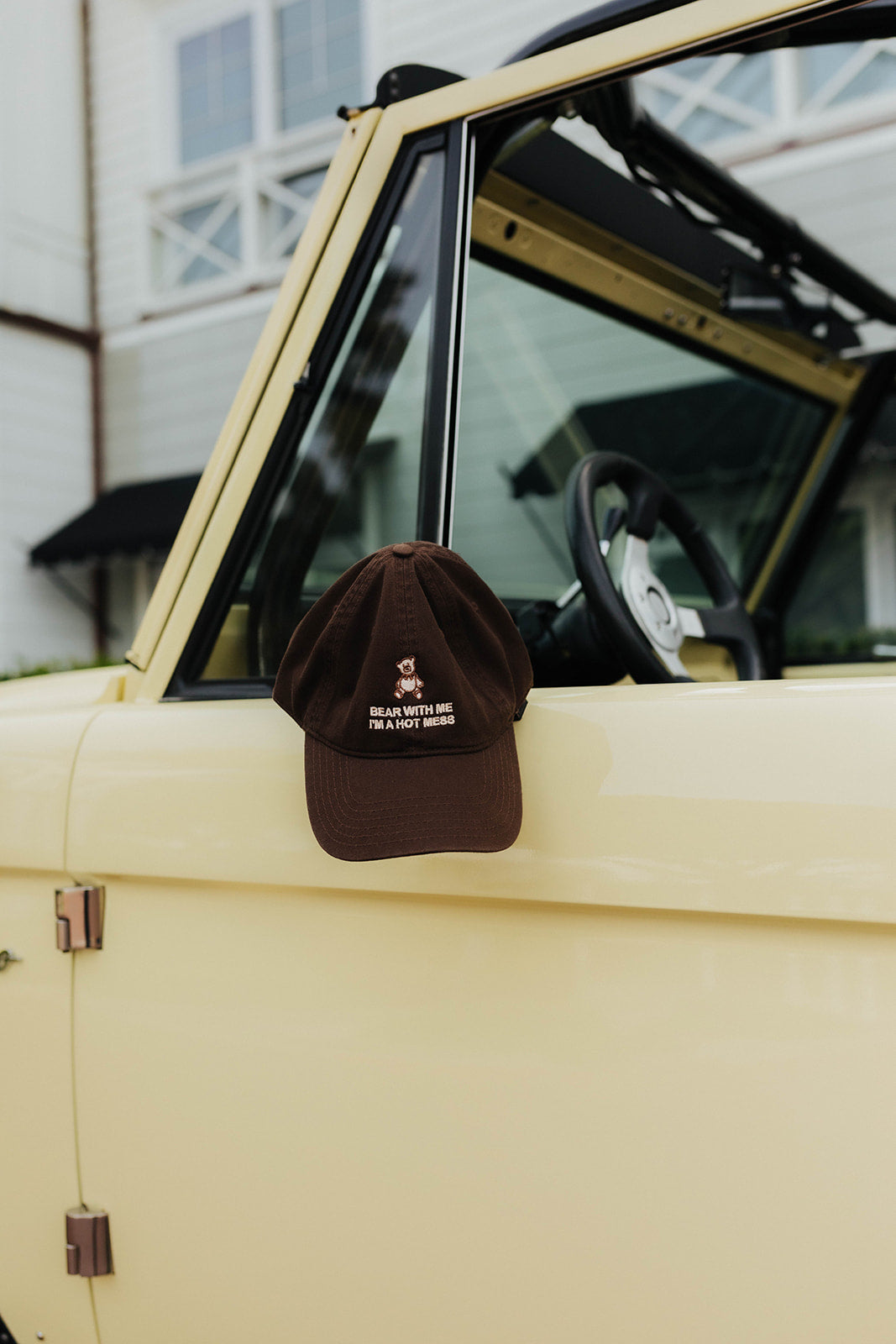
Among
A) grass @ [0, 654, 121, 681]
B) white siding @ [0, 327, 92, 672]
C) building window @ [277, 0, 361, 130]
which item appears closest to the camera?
grass @ [0, 654, 121, 681]

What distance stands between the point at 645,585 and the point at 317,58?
7.85 meters

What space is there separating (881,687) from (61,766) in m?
0.96

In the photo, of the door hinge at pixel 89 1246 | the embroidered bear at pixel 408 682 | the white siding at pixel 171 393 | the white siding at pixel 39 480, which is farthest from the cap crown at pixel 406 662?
the white siding at pixel 39 480

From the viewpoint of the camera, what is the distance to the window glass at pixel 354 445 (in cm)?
131

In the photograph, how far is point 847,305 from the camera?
8.11ft

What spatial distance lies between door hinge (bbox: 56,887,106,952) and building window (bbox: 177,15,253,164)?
8.43 meters

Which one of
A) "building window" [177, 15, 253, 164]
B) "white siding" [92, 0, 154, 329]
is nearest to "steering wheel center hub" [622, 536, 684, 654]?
"building window" [177, 15, 253, 164]

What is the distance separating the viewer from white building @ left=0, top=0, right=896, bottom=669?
7828 millimetres

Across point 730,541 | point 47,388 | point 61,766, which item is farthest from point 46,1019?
point 47,388

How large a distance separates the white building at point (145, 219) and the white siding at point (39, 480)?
0.05ft

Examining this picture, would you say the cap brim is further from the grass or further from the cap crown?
the grass

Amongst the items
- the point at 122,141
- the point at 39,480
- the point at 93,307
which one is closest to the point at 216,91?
the point at 122,141

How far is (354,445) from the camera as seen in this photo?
54.7 inches

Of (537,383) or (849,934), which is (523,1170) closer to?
(849,934)
